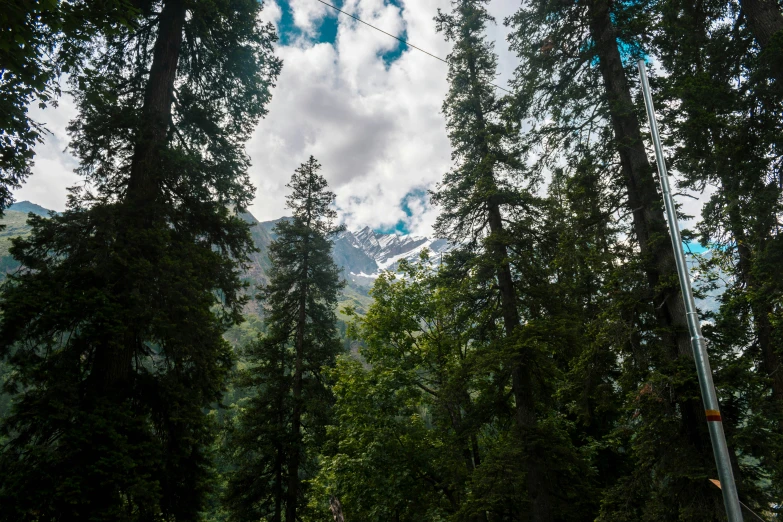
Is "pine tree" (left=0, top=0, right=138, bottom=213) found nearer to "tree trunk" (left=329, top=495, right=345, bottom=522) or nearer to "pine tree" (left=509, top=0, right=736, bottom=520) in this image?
"pine tree" (left=509, top=0, right=736, bottom=520)

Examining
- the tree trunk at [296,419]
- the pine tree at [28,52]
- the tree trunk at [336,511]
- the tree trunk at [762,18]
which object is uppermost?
the tree trunk at [762,18]

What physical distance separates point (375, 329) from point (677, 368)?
11267 mm

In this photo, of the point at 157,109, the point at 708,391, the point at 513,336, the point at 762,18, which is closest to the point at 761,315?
the point at 513,336

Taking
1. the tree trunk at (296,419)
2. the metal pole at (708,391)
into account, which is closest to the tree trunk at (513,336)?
the metal pole at (708,391)

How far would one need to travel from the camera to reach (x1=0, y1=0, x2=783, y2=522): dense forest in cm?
632

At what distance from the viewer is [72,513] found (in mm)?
5871

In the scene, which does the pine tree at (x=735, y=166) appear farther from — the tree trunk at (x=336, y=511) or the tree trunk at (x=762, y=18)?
the tree trunk at (x=336, y=511)

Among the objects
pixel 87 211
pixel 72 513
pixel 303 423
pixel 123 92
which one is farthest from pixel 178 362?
pixel 303 423

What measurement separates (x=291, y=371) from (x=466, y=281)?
1051 centimetres

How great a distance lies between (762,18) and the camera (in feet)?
23.5

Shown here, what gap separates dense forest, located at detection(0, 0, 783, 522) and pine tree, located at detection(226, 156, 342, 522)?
1.85m

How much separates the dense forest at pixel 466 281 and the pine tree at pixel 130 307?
5cm

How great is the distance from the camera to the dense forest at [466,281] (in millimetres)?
6324

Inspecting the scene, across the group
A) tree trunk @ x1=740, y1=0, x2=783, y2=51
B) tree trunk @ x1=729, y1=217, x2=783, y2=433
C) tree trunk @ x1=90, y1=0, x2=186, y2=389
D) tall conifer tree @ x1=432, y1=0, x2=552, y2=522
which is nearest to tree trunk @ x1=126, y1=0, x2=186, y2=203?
tree trunk @ x1=90, y1=0, x2=186, y2=389
